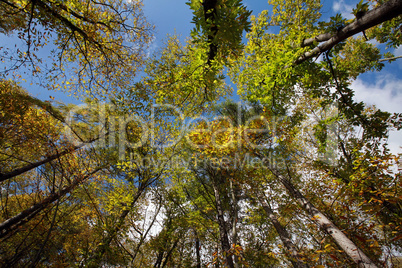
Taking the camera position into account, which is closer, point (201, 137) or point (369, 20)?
point (369, 20)

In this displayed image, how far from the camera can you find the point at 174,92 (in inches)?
156

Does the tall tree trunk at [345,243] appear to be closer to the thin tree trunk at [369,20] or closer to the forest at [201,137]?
the forest at [201,137]

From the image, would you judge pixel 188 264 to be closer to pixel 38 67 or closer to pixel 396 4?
pixel 38 67

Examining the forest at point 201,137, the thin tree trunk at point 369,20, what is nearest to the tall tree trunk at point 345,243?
the forest at point 201,137

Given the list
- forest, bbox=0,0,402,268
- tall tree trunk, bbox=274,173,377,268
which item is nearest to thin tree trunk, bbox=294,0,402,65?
forest, bbox=0,0,402,268

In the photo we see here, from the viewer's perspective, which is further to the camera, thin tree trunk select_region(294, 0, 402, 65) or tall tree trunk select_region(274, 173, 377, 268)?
tall tree trunk select_region(274, 173, 377, 268)

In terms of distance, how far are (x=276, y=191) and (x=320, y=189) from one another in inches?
83.6

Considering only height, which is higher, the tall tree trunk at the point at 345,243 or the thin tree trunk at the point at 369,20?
the thin tree trunk at the point at 369,20

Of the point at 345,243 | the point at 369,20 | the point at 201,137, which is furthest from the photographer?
the point at 201,137

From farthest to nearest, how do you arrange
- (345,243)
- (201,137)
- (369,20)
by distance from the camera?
(201,137), (345,243), (369,20)

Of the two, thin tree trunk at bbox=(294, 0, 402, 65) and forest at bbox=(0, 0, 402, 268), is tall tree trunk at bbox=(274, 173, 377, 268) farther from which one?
thin tree trunk at bbox=(294, 0, 402, 65)

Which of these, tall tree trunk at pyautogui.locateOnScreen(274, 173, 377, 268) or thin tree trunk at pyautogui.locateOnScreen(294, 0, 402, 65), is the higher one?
thin tree trunk at pyautogui.locateOnScreen(294, 0, 402, 65)

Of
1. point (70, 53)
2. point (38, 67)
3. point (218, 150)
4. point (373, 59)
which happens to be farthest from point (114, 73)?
point (373, 59)

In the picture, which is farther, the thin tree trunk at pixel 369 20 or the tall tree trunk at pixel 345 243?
the tall tree trunk at pixel 345 243
